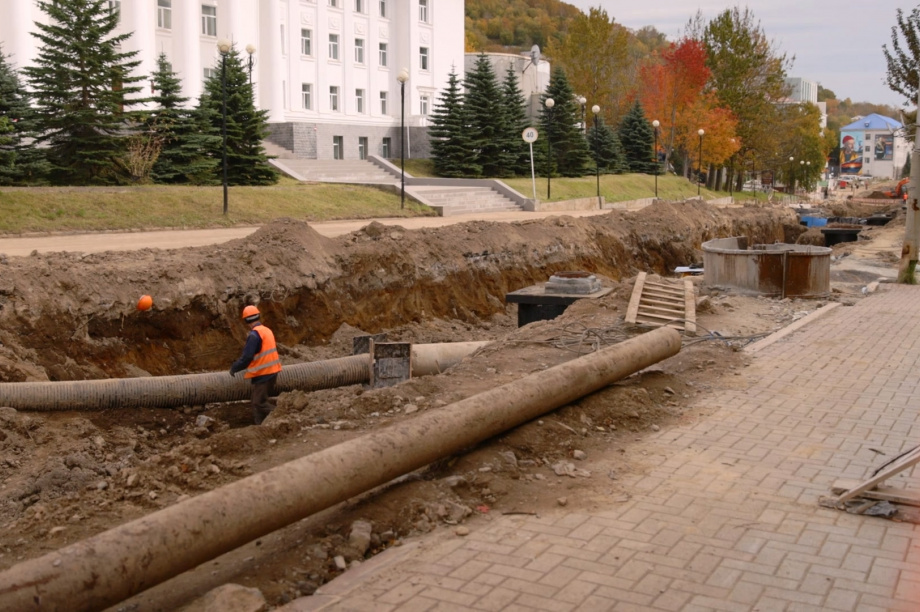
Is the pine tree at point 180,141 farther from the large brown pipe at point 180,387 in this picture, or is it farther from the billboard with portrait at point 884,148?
the billboard with portrait at point 884,148

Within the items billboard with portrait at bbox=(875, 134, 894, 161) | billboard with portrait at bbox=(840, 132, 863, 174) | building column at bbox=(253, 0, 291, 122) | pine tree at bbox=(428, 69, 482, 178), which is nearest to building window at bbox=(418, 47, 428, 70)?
pine tree at bbox=(428, 69, 482, 178)

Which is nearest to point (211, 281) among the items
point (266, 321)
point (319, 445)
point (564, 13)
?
point (266, 321)

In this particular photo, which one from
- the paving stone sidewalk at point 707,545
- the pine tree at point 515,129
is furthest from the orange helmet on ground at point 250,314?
the pine tree at point 515,129

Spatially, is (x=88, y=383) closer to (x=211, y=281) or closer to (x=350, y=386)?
(x=350, y=386)

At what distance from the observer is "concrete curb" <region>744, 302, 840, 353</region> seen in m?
11.4

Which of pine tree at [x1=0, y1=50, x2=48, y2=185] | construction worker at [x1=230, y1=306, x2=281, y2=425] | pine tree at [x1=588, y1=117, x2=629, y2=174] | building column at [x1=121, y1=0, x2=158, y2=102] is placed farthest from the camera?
pine tree at [x1=588, y1=117, x2=629, y2=174]

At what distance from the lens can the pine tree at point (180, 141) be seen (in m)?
29.7

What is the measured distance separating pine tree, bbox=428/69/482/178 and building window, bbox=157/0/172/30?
1289 centimetres

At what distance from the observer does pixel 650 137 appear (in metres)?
59.7

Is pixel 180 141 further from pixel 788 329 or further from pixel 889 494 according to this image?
pixel 889 494

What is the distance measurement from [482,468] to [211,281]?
28.6 feet

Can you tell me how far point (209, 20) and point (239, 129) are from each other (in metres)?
12.1

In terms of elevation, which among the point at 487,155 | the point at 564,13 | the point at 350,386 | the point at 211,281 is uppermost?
the point at 564,13

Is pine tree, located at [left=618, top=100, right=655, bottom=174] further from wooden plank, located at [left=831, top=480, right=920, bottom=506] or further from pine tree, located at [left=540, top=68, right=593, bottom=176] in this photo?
wooden plank, located at [left=831, top=480, right=920, bottom=506]
